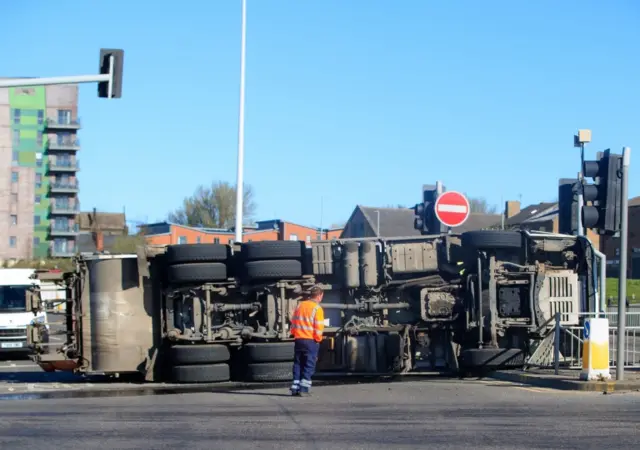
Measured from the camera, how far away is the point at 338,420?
10555mm

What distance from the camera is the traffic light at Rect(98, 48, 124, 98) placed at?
15.9m

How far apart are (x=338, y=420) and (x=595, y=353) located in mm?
5070

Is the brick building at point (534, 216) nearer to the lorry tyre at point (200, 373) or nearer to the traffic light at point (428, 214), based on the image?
the traffic light at point (428, 214)

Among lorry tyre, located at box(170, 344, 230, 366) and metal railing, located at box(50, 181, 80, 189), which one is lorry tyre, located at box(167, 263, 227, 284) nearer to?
lorry tyre, located at box(170, 344, 230, 366)

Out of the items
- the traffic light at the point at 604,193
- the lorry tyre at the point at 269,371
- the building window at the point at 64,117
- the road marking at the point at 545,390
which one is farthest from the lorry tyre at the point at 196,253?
the building window at the point at 64,117

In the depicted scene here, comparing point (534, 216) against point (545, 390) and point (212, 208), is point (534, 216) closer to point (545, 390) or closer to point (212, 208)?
point (212, 208)

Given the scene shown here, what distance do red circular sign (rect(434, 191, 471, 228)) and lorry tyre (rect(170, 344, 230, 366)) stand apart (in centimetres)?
490

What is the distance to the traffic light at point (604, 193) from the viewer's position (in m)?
14.1

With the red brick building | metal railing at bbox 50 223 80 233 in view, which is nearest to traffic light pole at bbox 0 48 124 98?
the red brick building

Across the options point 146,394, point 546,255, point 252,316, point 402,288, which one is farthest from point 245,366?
point 546,255

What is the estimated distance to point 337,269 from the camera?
15914mm

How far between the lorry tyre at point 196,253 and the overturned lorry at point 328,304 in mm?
19

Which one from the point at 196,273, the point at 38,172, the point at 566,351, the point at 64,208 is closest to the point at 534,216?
the point at 64,208

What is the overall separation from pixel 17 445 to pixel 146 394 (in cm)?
488
